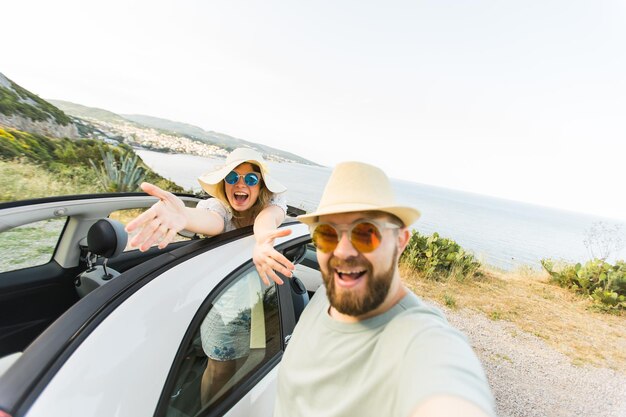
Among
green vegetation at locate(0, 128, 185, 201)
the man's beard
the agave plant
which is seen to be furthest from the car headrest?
the agave plant

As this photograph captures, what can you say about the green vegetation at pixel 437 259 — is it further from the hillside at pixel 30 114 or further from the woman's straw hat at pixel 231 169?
the hillside at pixel 30 114

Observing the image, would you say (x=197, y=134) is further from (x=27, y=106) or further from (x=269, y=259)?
(x=269, y=259)

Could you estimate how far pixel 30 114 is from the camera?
11430mm

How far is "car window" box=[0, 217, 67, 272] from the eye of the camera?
2734 mm

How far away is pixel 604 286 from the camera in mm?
8227

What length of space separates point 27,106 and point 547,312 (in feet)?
59.6

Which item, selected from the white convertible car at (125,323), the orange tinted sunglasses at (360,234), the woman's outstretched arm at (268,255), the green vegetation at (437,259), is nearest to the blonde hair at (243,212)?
the white convertible car at (125,323)

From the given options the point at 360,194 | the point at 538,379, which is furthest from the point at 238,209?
the point at 538,379

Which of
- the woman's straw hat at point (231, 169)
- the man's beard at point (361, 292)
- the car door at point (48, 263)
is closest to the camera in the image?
the man's beard at point (361, 292)

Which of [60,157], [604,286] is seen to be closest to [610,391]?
[604,286]

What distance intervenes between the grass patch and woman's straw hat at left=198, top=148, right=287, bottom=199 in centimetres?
560

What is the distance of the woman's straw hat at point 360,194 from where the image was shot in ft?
4.11

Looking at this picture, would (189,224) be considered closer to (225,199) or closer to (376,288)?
(225,199)

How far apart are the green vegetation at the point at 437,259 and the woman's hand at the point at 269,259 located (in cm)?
731
